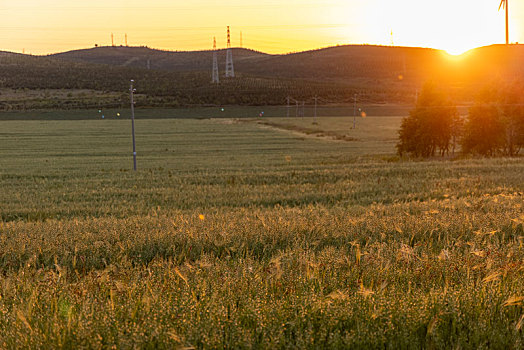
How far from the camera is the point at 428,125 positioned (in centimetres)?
5569

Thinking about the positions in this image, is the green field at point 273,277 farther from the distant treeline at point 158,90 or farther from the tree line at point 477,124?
the distant treeline at point 158,90

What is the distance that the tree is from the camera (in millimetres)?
54812

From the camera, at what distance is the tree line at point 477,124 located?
54125 mm

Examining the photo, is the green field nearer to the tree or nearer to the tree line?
the tree

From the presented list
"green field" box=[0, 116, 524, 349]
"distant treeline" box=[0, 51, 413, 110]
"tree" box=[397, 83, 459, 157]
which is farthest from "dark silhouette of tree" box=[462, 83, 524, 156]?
"distant treeline" box=[0, 51, 413, 110]

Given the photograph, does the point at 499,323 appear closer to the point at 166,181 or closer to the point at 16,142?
the point at 166,181

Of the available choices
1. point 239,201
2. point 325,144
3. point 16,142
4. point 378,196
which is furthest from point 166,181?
point 16,142

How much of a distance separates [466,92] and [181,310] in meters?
161

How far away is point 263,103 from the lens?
14350 cm

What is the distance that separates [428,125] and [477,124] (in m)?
5.32

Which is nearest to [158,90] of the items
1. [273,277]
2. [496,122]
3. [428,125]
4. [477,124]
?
[428,125]

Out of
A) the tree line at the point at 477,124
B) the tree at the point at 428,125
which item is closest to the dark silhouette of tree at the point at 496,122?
the tree line at the point at 477,124

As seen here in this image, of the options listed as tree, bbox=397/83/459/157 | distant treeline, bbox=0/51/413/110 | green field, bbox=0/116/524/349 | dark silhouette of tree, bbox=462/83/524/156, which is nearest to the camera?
green field, bbox=0/116/524/349

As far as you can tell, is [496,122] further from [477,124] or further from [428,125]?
[428,125]
